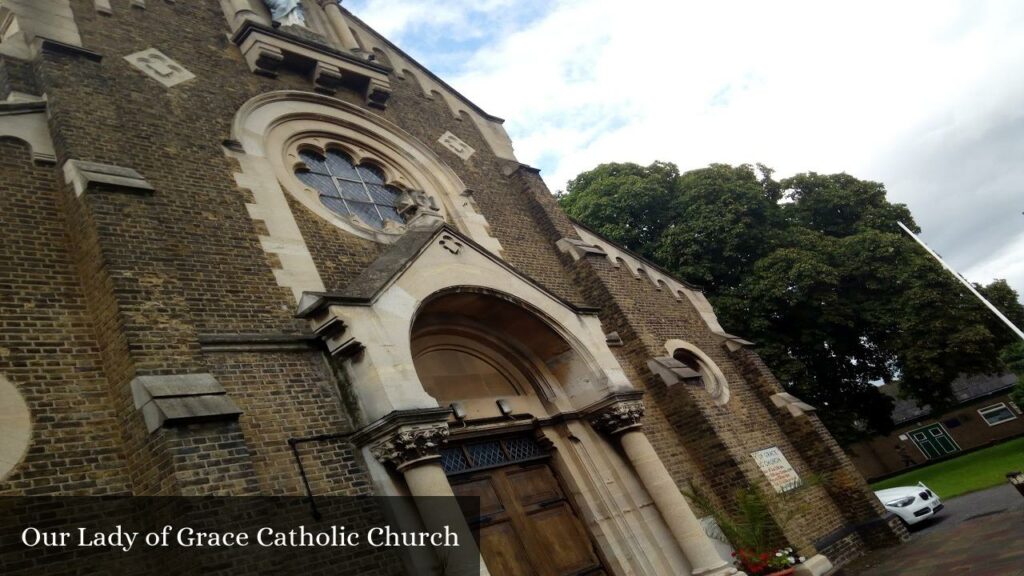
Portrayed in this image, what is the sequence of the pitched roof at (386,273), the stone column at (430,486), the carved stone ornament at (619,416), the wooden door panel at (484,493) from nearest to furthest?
the stone column at (430,486), the pitched roof at (386,273), the wooden door panel at (484,493), the carved stone ornament at (619,416)

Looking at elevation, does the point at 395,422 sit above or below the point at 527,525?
above

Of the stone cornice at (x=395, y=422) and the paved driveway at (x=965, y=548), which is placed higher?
the stone cornice at (x=395, y=422)

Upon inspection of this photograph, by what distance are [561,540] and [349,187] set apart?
6.62m

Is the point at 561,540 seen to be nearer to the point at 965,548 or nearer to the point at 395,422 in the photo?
the point at 395,422

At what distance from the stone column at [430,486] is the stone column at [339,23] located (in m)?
9.61

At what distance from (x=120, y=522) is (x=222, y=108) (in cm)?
649

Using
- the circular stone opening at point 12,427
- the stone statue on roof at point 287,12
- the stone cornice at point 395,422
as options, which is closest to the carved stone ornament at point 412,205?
the stone cornice at point 395,422

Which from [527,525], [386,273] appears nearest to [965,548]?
[527,525]

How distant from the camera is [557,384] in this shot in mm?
10078

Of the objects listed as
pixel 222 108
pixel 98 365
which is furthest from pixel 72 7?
pixel 98 365

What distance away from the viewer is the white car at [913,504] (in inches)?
578

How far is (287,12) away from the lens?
12508mm

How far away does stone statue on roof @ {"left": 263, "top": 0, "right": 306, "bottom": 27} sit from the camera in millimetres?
12453

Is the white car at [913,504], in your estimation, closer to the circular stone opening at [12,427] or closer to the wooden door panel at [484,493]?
the wooden door panel at [484,493]
